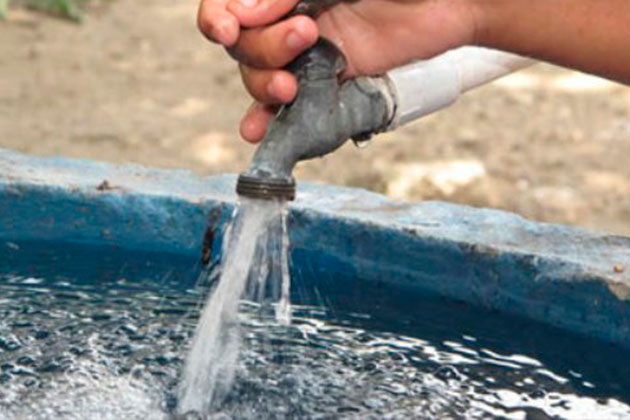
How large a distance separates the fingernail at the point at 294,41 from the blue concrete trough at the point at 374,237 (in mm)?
591

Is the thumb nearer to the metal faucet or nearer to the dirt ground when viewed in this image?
the metal faucet

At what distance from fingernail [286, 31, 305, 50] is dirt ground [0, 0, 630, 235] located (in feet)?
7.36

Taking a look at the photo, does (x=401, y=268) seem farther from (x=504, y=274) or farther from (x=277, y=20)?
(x=277, y=20)

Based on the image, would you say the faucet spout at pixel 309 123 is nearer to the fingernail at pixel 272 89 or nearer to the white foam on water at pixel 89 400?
the fingernail at pixel 272 89

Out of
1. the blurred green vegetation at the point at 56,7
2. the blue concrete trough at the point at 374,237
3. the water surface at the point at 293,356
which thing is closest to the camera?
the water surface at the point at 293,356

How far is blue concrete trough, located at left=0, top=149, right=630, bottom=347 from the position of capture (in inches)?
85.5

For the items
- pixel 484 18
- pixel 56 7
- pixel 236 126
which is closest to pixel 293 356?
pixel 484 18

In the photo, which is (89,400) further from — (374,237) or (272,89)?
(374,237)

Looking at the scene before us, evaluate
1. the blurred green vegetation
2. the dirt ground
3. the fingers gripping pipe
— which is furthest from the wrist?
the blurred green vegetation

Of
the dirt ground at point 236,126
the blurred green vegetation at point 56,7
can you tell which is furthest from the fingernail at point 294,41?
the blurred green vegetation at point 56,7

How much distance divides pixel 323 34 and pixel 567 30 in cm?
33

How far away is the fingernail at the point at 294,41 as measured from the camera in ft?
5.73

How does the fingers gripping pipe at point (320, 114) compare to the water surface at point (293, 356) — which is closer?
the fingers gripping pipe at point (320, 114)

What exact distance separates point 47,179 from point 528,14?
1.02m
